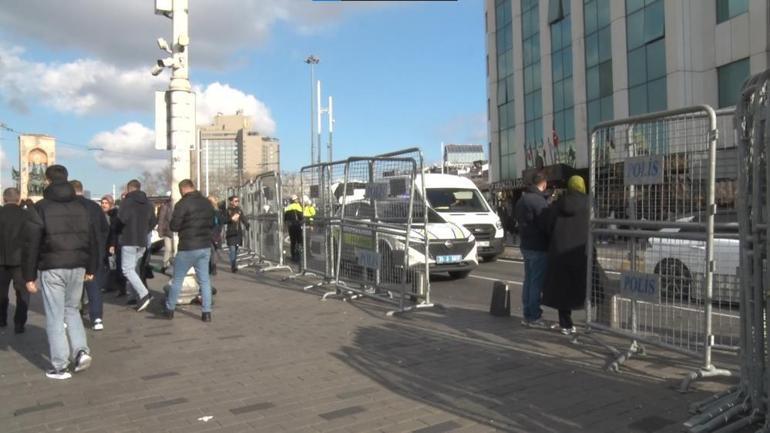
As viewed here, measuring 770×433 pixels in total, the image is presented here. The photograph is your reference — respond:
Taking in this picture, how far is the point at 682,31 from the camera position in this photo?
26.6 m

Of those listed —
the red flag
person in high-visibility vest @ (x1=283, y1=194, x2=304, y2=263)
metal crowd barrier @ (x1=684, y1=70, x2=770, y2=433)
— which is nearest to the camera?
metal crowd barrier @ (x1=684, y1=70, x2=770, y2=433)

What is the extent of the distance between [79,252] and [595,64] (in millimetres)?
30752

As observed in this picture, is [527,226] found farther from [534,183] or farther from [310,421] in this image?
[310,421]

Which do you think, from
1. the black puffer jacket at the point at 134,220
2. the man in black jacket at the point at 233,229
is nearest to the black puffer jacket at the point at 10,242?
the black puffer jacket at the point at 134,220

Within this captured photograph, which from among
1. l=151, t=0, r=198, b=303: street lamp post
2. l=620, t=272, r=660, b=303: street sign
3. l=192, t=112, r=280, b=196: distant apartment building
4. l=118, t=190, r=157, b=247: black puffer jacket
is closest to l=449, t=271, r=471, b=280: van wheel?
l=151, t=0, r=198, b=303: street lamp post

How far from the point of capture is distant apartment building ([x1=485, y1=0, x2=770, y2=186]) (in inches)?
1010

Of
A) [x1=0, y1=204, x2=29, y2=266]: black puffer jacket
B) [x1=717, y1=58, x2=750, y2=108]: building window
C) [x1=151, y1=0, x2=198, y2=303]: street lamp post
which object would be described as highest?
[x1=717, y1=58, x2=750, y2=108]: building window

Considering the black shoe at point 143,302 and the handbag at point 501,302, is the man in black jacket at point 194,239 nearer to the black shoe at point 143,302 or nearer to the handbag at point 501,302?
the black shoe at point 143,302

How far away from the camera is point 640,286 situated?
5512mm

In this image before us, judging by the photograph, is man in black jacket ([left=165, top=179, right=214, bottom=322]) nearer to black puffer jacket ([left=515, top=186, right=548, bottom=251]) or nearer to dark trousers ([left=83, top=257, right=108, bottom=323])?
dark trousers ([left=83, top=257, right=108, bottom=323])

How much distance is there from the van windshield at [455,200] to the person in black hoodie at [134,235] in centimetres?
755

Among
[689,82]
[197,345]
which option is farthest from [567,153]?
[197,345]

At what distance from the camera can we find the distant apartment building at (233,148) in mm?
90438

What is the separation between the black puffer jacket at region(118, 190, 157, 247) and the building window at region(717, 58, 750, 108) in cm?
2335
